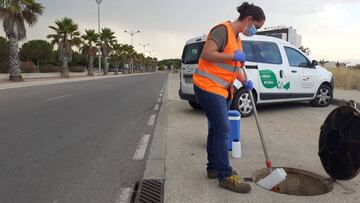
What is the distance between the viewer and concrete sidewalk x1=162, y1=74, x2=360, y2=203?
4102 millimetres

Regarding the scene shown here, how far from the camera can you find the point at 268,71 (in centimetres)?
989

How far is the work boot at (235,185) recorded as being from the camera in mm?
4133

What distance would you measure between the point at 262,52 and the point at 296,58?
1394 mm

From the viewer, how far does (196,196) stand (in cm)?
406

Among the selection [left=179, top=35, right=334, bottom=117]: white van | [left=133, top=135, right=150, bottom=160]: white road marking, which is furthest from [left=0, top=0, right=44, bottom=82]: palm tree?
[left=133, top=135, right=150, bottom=160]: white road marking

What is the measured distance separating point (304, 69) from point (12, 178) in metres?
8.35

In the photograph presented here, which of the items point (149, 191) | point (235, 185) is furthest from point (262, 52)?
Result: point (149, 191)

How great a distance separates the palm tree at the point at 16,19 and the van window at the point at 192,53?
25.1m

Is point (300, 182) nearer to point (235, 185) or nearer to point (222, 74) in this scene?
point (235, 185)

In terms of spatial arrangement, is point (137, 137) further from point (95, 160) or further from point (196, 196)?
point (196, 196)

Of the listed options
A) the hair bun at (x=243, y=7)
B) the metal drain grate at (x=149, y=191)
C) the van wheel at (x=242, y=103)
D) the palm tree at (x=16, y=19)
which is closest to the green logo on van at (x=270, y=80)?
the van wheel at (x=242, y=103)

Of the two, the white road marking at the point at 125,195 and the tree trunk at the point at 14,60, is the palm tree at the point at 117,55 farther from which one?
the white road marking at the point at 125,195

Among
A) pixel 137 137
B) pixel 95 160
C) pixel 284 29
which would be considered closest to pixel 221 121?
pixel 95 160

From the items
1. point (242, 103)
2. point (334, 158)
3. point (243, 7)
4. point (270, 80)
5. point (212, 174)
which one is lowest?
point (212, 174)
